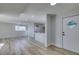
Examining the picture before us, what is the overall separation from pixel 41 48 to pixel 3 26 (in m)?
1.04

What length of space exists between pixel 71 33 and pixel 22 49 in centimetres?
120

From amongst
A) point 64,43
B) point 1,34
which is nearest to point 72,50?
point 64,43

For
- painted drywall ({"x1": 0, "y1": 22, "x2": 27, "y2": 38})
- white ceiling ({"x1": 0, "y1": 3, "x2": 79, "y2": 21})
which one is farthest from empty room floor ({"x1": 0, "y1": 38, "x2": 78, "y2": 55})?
white ceiling ({"x1": 0, "y1": 3, "x2": 79, "y2": 21})

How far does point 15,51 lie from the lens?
7.27 ft

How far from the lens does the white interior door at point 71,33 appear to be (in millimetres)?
2215

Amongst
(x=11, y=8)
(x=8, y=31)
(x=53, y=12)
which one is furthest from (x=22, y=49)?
(x=53, y=12)

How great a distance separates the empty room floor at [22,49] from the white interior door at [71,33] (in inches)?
7.1

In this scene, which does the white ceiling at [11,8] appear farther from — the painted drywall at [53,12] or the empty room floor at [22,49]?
the empty room floor at [22,49]

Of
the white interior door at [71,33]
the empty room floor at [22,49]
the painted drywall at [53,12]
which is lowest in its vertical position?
the empty room floor at [22,49]

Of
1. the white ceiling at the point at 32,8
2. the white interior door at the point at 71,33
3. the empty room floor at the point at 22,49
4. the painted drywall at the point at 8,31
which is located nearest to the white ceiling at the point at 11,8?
the white ceiling at the point at 32,8

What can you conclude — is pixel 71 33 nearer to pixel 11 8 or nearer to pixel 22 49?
pixel 22 49

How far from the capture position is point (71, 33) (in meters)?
2.28

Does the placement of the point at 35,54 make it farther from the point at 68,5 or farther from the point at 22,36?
the point at 68,5

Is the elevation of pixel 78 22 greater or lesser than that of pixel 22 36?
greater
